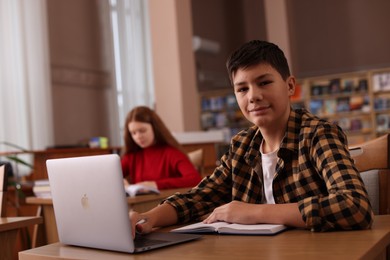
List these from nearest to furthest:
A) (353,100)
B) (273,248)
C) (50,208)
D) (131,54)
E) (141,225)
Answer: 1. (273,248)
2. (141,225)
3. (50,208)
4. (131,54)
5. (353,100)

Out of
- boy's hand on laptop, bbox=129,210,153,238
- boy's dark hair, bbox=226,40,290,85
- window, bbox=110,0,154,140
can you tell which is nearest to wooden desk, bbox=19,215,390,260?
boy's hand on laptop, bbox=129,210,153,238

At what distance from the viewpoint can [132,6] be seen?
8.05 m

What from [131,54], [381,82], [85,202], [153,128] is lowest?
[85,202]

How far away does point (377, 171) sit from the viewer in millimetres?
1726

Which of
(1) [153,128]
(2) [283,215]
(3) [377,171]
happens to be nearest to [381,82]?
(1) [153,128]

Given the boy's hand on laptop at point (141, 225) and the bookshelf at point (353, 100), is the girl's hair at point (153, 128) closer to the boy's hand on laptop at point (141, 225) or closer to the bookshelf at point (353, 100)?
the boy's hand on laptop at point (141, 225)

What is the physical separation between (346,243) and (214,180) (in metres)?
0.70

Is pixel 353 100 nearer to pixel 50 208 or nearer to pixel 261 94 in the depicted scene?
pixel 50 208

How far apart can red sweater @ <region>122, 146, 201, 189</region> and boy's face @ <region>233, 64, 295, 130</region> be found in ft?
6.21

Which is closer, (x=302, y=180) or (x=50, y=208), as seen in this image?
(x=302, y=180)

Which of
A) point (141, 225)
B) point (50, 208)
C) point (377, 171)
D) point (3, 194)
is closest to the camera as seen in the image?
point (141, 225)

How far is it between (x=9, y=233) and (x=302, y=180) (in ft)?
3.90

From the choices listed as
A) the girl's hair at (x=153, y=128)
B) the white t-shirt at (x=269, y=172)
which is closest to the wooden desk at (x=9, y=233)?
the white t-shirt at (x=269, y=172)

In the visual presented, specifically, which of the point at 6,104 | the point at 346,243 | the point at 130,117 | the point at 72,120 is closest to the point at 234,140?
the point at 346,243
